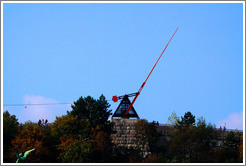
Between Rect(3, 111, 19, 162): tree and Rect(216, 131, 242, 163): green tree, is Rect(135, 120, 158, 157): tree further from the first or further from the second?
Rect(3, 111, 19, 162): tree

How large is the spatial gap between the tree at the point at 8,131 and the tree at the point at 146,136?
15286mm

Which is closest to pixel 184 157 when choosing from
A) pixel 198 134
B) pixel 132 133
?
pixel 198 134

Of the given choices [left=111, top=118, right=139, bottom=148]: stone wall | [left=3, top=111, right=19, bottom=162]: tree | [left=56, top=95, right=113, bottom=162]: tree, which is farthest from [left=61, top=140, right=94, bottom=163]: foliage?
[left=111, top=118, right=139, bottom=148]: stone wall

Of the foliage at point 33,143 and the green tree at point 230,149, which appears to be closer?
the green tree at point 230,149

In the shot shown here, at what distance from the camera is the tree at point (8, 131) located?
155 ft

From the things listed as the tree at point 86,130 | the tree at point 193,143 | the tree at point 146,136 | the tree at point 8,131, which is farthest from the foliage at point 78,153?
the tree at point 193,143

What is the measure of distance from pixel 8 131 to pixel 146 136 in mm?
16964

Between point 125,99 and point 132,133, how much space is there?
15.2 feet

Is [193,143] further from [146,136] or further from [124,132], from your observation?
[124,132]

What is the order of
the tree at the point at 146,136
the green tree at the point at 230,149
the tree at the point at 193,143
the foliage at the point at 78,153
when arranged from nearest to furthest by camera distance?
the green tree at the point at 230,149
the foliage at the point at 78,153
the tree at the point at 193,143
the tree at the point at 146,136

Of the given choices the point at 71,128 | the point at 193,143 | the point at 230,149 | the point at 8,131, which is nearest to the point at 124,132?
the point at 71,128

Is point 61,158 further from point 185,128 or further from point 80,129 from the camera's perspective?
point 185,128

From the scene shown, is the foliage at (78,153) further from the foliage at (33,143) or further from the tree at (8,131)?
the tree at (8,131)

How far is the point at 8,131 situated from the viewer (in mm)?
50375
